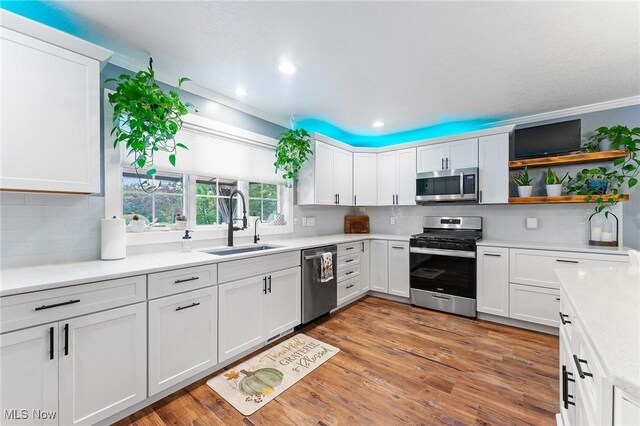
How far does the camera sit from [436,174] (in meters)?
3.79

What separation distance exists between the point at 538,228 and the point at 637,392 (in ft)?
11.6

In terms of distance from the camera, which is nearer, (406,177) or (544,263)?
(544,263)

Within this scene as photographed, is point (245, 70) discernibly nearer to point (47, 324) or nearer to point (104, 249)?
point (104, 249)

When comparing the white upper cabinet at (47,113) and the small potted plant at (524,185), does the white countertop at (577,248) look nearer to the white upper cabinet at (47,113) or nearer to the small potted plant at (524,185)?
the small potted plant at (524,185)

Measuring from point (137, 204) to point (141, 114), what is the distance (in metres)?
0.81

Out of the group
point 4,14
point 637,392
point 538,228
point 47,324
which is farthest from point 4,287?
point 538,228

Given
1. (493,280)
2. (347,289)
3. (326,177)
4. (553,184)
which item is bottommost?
(347,289)

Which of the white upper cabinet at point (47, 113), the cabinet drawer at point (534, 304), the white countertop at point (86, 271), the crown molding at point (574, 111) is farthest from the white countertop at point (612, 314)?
the white upper cabinet at point (47, 113)

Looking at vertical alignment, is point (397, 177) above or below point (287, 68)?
below


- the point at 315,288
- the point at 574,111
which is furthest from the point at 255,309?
the point at 574,111

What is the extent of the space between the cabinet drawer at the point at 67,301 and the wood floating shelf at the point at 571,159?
415 cm

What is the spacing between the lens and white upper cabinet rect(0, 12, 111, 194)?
5.02 feet

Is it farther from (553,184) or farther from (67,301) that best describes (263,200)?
(553,184)

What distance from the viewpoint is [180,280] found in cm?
194
